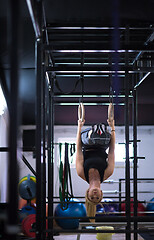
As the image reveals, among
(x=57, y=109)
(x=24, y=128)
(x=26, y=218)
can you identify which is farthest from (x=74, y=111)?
(x=26, y=218)

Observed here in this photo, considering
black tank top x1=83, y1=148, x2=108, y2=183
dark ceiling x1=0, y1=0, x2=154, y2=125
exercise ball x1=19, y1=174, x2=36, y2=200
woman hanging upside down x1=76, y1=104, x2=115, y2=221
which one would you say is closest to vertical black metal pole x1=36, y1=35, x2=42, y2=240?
dark ceiling x1=0, y1=0, x2=154, y2=125

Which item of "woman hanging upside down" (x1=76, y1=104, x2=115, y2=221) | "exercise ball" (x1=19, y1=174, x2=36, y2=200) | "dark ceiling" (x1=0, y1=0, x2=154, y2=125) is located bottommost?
"exercise ball" (x1=19, y1=174, x2=36, y2=200)

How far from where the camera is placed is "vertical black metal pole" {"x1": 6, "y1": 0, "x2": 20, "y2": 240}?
89 cm

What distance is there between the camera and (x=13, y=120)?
95 cm

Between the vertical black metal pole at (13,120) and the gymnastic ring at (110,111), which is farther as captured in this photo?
the gymnastic ring at (110,111)

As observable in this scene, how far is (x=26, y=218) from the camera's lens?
5.57 m

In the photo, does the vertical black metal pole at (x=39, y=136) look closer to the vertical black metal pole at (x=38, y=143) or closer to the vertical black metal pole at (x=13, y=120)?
the vertical black metal pole at (x=38, y=143)

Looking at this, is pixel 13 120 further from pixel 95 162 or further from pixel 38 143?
pixel 95 162

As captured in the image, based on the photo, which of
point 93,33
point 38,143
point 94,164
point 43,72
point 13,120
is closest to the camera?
point 13,120

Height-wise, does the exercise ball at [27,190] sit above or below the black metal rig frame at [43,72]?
below

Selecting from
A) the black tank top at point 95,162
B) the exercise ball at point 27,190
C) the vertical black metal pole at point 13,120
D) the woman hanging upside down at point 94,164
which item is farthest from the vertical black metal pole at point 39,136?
the exercise ball at point 27,190

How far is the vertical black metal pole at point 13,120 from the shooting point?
35.1 inches

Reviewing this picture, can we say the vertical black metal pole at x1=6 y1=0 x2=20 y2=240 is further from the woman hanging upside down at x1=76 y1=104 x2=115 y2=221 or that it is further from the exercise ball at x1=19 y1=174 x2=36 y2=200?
the exercise ball at x1=19 y1=174 x2=36 y2=200

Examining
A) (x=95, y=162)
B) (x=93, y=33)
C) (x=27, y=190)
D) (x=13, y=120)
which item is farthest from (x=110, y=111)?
(x=27, y=190)
